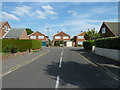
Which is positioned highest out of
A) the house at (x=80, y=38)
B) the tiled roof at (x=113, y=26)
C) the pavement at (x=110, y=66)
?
the tiled roof at (x=113, y=26)

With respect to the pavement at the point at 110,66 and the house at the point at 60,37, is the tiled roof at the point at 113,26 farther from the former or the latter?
the house at the point at 60,37

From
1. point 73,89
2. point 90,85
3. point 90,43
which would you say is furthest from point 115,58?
point 90,43

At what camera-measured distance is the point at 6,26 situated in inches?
1778

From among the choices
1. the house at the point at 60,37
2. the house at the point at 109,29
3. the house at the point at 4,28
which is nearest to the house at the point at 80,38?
the house at the point at 60,37

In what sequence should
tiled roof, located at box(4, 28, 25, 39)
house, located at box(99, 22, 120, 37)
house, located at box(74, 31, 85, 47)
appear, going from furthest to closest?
house, located at box(74, 31, 85, 47) < tiled roof, located at box(4, 28, 25, 39) < house, located at box(99, 22, 120, 37)

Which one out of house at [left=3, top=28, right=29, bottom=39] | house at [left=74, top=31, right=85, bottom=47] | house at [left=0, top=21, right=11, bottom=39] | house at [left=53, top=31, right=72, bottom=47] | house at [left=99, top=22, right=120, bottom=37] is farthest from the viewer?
house at [left=53, top=31, right=72, bottom=47]

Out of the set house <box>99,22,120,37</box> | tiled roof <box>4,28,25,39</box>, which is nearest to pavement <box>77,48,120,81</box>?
house <box>99,22,120,37</box>

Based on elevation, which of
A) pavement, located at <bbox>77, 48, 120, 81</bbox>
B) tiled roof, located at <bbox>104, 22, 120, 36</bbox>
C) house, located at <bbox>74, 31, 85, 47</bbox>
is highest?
tiled roof, located at <bbox>104, 22, 120, 36</bbox>

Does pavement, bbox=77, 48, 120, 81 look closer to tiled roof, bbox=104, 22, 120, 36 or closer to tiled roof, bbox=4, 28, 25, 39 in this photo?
tiled roof, bbox=104, 22, 120, 36

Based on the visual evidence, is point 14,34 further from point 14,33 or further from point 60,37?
point 60,37

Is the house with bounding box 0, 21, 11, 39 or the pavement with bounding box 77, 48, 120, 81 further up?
the house with bounding box 0, 21, 11, 39

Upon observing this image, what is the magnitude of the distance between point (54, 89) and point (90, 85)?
1.69 metres

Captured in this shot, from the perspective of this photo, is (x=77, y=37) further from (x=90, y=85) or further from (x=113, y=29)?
(x=90, y=85)

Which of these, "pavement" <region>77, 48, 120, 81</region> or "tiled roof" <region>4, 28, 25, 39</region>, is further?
"tiled roof" <region>4, 28, 25, 39</region>
